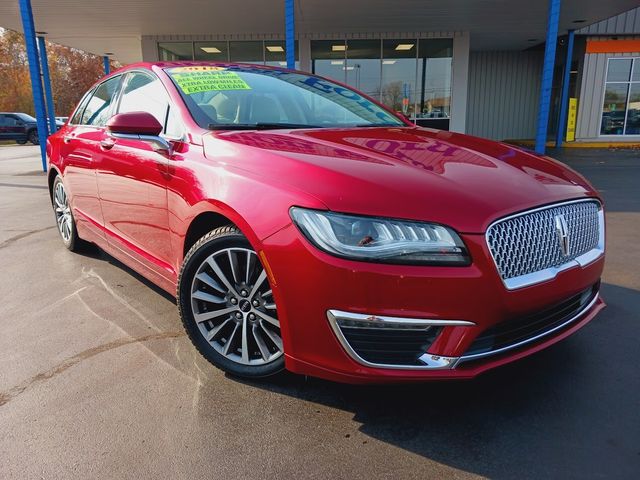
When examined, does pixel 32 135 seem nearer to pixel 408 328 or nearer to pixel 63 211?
pixel 63 211

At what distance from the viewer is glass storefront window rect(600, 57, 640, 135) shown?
60.6ft

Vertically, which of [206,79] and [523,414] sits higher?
[206,79]

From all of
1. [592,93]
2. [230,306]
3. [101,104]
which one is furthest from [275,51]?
[230,306]

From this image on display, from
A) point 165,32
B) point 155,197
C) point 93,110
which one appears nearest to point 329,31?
point 165,32

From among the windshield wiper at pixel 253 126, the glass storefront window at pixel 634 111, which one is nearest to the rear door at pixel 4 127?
the windshield wiper at pixel 253 126

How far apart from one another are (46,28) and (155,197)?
15.6 metres

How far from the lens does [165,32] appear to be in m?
15.2

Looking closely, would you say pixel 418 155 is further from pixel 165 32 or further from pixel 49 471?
pixel 165 32

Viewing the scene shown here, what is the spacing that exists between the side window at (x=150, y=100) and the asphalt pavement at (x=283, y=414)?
48.4 inches

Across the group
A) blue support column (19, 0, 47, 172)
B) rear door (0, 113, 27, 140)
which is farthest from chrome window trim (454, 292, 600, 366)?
rear door (0, 113, 27, 140)

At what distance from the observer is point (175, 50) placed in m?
16.3

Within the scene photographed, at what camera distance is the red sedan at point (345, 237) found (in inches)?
68.8

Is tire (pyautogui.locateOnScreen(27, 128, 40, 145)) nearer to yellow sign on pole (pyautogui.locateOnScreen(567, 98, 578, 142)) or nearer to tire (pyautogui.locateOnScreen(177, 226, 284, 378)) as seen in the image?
yellow sign on pole (pyautogui.locateOnScreen(567, 98, 578, 142))

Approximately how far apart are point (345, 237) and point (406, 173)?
1.27 feet
